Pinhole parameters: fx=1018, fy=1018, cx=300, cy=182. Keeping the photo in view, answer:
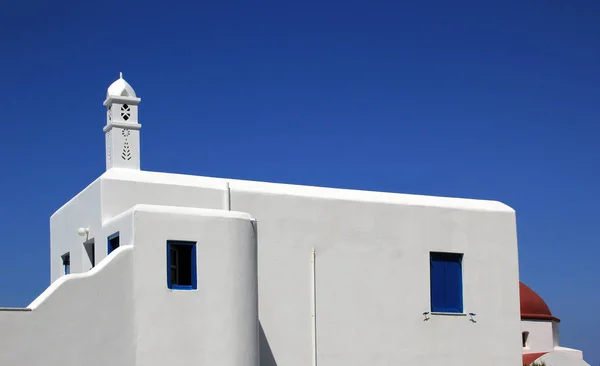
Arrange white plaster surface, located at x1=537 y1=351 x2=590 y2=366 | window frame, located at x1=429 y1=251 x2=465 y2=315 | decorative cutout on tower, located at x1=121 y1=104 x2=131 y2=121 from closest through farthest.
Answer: decorative cutout on tower, located at x1=121 y1=104 x2=131 y2=121 → window frame, located at x1=429 y1=251 x2=465 y2=315 → white plaster surface, located at x1=537 y1=351 x2=590 y2=366

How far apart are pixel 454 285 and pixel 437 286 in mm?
561

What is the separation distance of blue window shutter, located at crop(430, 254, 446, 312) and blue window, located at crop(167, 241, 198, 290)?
8.41 metres

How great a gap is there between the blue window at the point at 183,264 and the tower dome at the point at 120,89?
231 inches

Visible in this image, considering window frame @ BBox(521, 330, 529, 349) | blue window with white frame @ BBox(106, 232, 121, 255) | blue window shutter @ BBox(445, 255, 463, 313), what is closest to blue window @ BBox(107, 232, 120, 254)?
blue window with white frame @ BBox(106, 232, 121, 255)

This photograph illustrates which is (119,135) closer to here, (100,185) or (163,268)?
(100,185)

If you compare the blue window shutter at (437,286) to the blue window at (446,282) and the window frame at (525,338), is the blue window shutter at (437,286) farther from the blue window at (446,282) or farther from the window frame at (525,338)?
the window frame at (525,338)

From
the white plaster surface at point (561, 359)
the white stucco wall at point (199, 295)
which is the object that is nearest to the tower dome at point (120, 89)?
the white stucco wall at point (199, 295)

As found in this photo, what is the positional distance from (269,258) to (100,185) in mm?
4491

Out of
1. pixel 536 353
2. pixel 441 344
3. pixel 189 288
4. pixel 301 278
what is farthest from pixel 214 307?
pixel 536 353

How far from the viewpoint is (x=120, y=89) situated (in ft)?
85.0

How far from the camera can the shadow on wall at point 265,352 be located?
24656 mm

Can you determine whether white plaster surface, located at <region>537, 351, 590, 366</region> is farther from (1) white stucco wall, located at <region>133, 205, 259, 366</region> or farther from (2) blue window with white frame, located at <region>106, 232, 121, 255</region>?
(2) blue window with white frame, located at <region>106, 232, 121, 255</region>

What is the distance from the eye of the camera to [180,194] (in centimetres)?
2458

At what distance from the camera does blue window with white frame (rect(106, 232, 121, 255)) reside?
2250 cm
